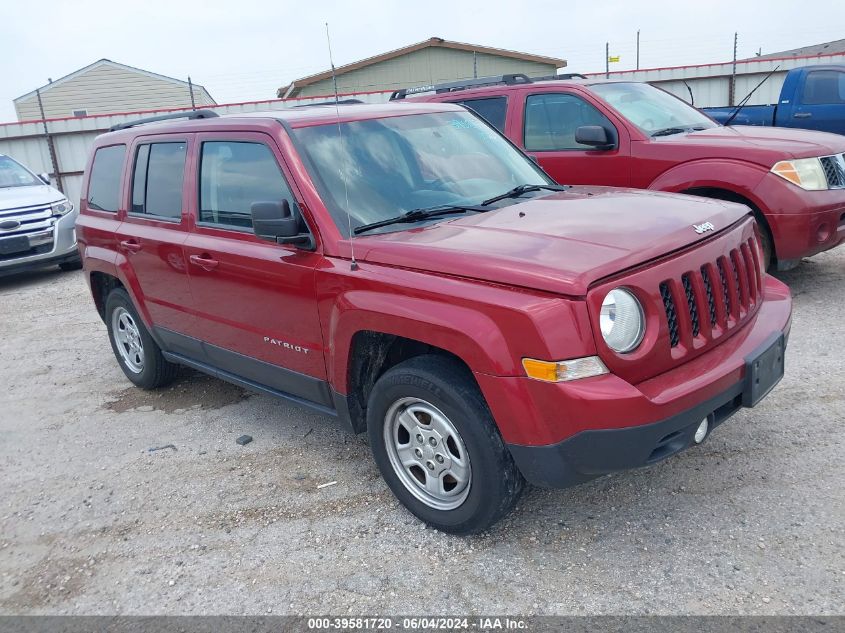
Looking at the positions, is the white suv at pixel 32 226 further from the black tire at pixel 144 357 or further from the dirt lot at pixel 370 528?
the dirt lot at pixel 370 528

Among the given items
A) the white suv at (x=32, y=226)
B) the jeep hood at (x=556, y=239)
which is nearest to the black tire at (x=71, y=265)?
the white suv at (x=32, y=226)

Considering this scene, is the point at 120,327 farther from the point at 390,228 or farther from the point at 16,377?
the point at 390,228

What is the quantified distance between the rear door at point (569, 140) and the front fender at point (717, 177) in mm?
393

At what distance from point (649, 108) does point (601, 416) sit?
520cm

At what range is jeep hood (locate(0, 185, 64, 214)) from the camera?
959cm

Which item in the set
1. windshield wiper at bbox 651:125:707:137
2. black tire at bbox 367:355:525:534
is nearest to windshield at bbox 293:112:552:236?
black tire at bbox 367:355:525:534

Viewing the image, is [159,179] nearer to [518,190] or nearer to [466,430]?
[518,190]

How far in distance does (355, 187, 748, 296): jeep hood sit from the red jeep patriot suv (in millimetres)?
11

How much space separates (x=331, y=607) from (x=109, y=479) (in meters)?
1.89

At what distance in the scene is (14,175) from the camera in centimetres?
1065

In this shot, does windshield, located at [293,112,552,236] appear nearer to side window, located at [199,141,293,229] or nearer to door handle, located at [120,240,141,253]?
side window, located at [199,141,293,229]

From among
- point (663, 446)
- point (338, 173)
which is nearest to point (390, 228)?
point (338, 173)

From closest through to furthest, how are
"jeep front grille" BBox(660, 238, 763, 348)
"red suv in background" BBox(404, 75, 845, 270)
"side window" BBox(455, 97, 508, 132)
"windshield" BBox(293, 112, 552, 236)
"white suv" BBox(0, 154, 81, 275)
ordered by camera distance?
1. "jeep front grille" BBox(660, 238, 763, 348)
2. "windshield" BBox(293, 112, 552, 236)
3. "red suv in background" BBox(404, 75, 845, 270)
4. "side window" BBox(455, 97, 508, 132)
5. "white suv" BBox(0, 154, 81, 275)

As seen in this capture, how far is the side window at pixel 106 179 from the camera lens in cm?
504
